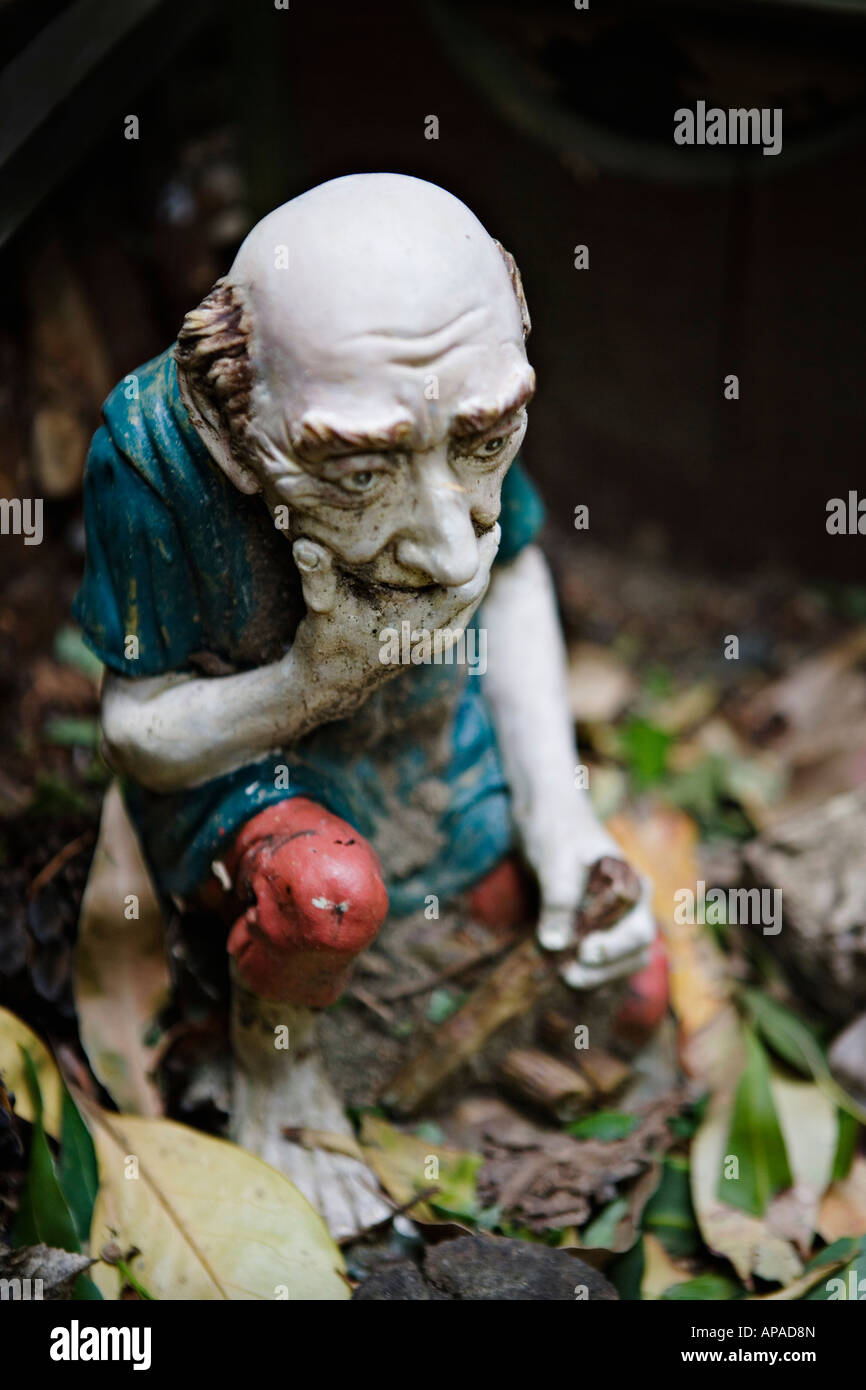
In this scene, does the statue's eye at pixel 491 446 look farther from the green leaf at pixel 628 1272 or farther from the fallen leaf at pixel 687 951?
the green leaf at pixel 628 1272

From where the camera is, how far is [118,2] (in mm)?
2496

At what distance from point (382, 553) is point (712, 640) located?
1.77 m

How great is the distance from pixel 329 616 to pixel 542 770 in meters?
0.51

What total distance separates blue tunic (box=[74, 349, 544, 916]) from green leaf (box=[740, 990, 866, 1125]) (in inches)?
23.1

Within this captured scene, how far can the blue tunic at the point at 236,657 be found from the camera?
1694mm

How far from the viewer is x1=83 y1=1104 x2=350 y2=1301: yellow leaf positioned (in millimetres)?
1821

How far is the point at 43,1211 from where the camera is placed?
1845 millimetres

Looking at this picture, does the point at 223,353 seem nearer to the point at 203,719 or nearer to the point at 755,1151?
the point at 203,719

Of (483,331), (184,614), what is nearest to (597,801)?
(184,614)

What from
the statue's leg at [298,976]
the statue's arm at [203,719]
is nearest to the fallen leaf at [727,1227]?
the statue's leg at [298,976]

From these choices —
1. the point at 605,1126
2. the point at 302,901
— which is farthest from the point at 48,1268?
the point at 605,1126

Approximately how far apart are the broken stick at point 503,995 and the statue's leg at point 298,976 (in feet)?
0.36
